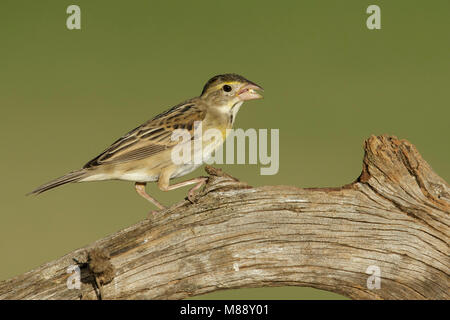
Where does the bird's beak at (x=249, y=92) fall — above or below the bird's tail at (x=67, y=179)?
above

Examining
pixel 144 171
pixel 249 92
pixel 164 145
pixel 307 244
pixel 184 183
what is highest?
pixel 249 92

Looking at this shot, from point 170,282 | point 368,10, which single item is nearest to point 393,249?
point 170,282

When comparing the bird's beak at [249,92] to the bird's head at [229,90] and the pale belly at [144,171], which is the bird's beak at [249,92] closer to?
the bird's head at [229,90]

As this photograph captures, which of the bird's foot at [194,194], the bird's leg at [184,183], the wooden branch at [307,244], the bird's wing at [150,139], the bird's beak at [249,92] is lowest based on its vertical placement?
the wooden branch at [307,244]

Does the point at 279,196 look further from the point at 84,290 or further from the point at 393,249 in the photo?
the point at 84,290

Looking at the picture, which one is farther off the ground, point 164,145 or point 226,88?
point 226,88

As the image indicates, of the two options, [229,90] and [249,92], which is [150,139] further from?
[249,92]

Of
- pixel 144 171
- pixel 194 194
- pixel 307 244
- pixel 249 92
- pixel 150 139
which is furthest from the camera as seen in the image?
pixel 249 92

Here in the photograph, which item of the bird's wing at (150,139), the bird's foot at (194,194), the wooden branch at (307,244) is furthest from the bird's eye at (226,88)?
the wooden branch at (307,244)

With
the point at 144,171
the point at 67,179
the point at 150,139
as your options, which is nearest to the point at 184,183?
the point at 144,171
